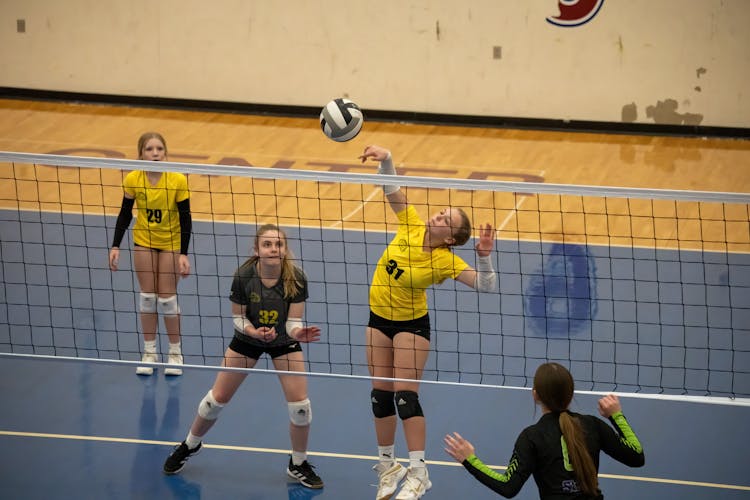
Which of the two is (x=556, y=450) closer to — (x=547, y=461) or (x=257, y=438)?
(x=547, y=461)

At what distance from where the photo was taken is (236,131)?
1609 cm

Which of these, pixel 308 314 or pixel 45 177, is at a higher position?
pixel 45 177

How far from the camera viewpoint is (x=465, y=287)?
37.2ft

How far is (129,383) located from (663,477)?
14.8 feet

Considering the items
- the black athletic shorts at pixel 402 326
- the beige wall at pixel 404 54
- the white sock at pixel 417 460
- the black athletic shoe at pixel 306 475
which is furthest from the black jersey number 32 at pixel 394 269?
the beige wall at pixel 404 54

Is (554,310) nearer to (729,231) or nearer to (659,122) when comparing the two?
(729,231)

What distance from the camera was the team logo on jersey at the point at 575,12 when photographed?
1572 cm

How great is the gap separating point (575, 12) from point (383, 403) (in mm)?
9974

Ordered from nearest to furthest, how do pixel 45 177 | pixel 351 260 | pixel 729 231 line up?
1. pixel 351 260
2. pixel 729 231
3. pixel 45 177

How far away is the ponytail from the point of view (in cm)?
544

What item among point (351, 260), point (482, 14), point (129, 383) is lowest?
point (129, 383)

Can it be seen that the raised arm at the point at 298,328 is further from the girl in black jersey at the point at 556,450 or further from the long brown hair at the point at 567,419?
the long brown hair at the point at 567,419

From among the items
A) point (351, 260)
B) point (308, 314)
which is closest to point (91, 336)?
point (308, 314)

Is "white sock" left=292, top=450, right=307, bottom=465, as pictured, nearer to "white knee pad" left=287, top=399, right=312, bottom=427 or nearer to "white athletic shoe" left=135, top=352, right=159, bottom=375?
"white knee pad" left=287, top=399, right=312, bottom=427
